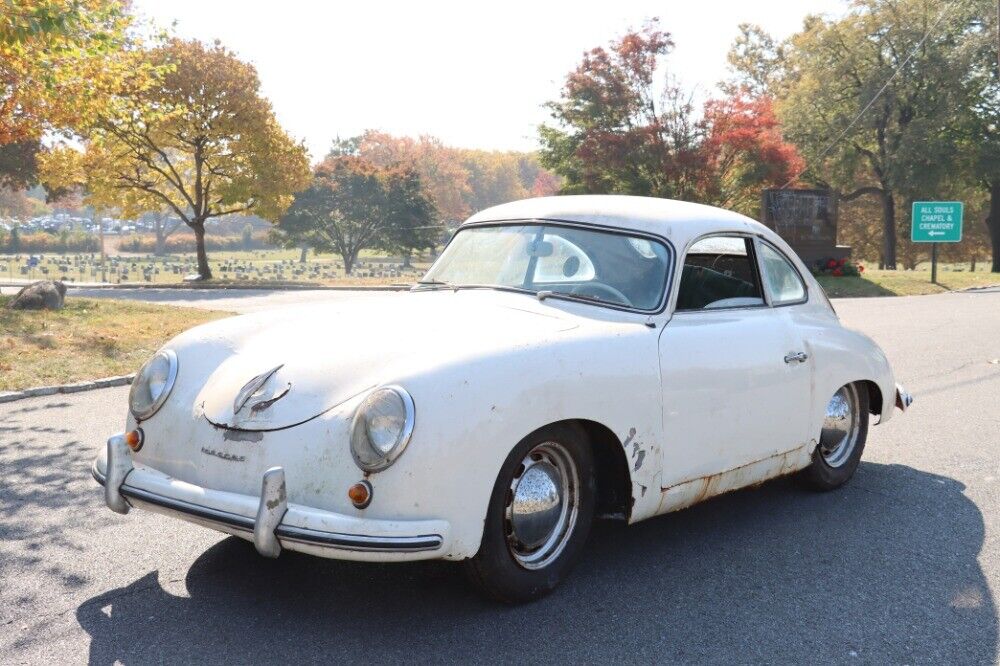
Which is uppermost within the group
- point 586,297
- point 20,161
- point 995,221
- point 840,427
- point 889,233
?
point 20,161

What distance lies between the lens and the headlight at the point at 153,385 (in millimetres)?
3924

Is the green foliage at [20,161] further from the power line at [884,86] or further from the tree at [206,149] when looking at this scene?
the power line at [884,86]

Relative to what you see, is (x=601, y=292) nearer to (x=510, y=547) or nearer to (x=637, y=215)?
(x=637, y=215)

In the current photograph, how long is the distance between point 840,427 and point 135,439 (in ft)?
12.3

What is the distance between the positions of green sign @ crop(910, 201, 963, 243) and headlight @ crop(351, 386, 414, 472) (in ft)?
103

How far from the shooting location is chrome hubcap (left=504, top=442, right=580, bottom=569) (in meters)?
3.62

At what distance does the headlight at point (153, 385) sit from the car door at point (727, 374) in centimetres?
208

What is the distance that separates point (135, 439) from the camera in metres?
3.90

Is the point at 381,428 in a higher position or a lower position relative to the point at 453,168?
lower

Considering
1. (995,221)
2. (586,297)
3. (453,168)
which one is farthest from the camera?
(453,168)

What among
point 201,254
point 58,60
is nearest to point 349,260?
point 201,254

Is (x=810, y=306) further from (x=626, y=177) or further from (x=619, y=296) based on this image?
(x=626, y=177)

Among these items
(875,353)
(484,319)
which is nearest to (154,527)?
(484,319)

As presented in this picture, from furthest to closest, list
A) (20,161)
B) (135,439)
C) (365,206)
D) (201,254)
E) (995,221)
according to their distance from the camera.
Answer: (365,206), (995,221), (20,161), (201,254), (135,439)
